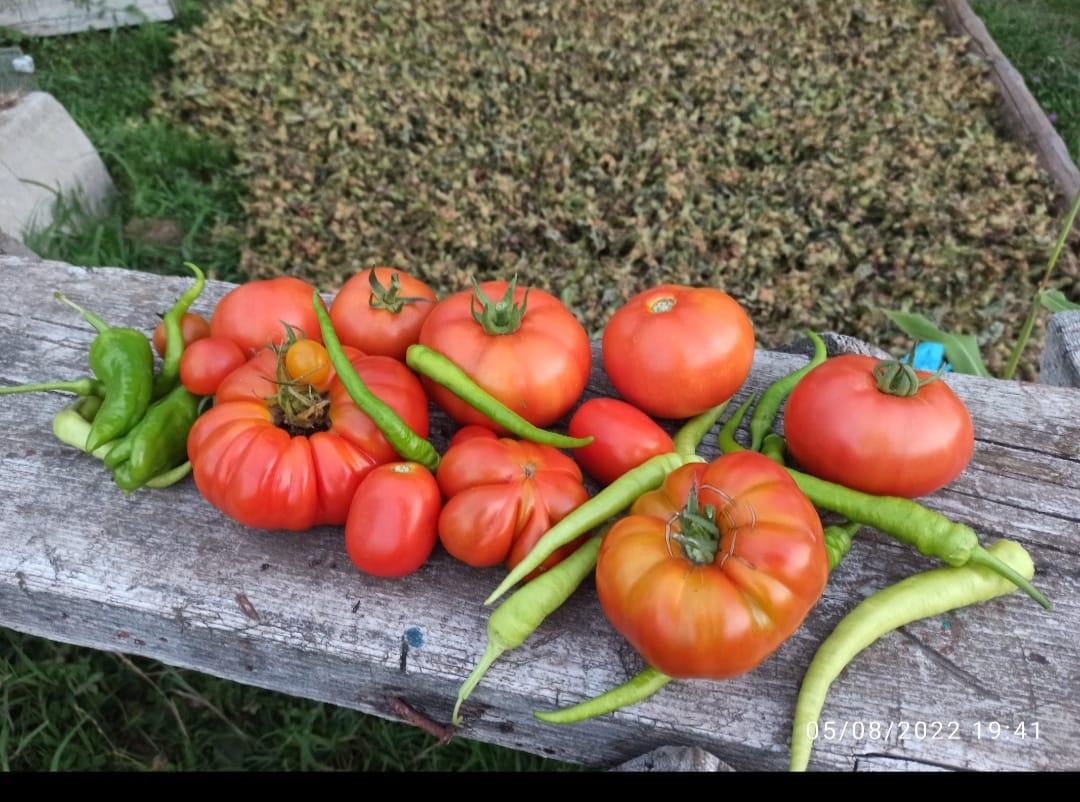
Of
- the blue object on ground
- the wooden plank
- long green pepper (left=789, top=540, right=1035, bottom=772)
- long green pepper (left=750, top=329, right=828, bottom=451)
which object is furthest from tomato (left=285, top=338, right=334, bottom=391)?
the wooden plank

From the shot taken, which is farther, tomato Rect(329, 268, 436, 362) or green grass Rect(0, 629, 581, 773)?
green grass Rect(0, 629, 581, 773)

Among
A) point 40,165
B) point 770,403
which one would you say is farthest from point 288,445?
point 40,165

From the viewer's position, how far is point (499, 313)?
5.27 feet

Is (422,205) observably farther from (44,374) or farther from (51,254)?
(44,374)

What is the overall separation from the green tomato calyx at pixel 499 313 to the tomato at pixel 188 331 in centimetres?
73

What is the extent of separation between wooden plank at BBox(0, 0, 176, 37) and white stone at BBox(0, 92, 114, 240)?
1.74 metres

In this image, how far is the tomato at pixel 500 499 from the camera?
56.4 inches

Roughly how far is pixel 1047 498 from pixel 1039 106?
429 centimetres

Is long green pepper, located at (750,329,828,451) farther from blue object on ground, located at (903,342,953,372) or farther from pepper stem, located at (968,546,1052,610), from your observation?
blue object on ground, located at (903,342,953,372)

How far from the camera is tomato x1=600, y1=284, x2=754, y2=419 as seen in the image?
164 cm

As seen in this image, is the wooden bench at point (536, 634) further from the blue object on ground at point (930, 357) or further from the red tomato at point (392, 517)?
the blue object on ground at point (930, 357)

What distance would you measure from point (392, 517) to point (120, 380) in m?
0.76

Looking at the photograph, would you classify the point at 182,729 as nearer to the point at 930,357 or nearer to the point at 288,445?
the point at 288,445

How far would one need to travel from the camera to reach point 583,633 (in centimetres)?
150
